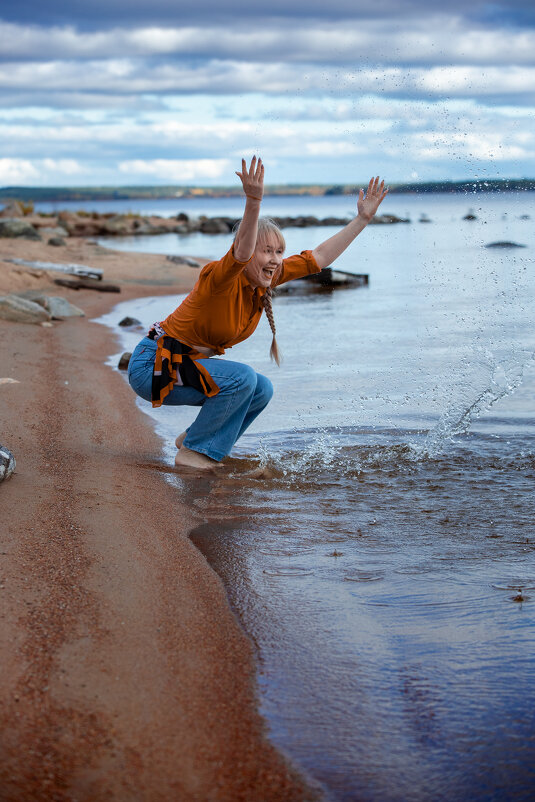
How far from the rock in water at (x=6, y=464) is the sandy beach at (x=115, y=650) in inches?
2.4

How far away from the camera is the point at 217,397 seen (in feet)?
19.5

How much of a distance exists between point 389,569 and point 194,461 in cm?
211

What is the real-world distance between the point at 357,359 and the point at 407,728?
8.53 metres

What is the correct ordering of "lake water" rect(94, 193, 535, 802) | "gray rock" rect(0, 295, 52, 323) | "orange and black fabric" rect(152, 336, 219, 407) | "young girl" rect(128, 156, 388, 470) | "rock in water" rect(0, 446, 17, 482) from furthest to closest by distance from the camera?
"gray rock" rect(0, 295, 52, 323), "orange and black fabric" rect(152, 336, 219, 407), "young girl" rect(128, 156, 388, 470), "rock in water" rect(0, 446, 17, 482), "lake water" rect(94, 193, 535, 802)

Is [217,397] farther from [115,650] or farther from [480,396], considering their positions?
[480,396]

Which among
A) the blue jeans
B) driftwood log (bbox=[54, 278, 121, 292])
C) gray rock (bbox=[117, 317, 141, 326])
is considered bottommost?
driftwood log (bbox=[54, 278, 121, 292])

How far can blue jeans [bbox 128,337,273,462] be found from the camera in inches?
231

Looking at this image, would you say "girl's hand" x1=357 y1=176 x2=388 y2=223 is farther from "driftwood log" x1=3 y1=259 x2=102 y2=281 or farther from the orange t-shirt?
"driftwood log" x1=3 y1=259 x2=102 y2=281

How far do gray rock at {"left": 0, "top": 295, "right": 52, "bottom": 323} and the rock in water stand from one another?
781 centimetres

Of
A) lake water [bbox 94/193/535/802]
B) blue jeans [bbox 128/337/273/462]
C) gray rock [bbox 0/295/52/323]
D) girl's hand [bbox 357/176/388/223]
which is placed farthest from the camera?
gray rock [bbox 0/295/52/323]

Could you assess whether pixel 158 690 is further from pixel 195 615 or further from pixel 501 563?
pixel 501 563

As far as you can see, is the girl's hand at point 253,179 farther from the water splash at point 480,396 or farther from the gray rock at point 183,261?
the gray rock at point 183,261

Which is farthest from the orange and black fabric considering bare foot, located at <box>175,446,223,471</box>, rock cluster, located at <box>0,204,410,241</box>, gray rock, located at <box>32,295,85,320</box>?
rock cluster, located at <box>0,204,410,241</box>

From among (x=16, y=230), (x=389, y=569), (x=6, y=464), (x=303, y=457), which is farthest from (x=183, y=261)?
(x=389, y=569)
